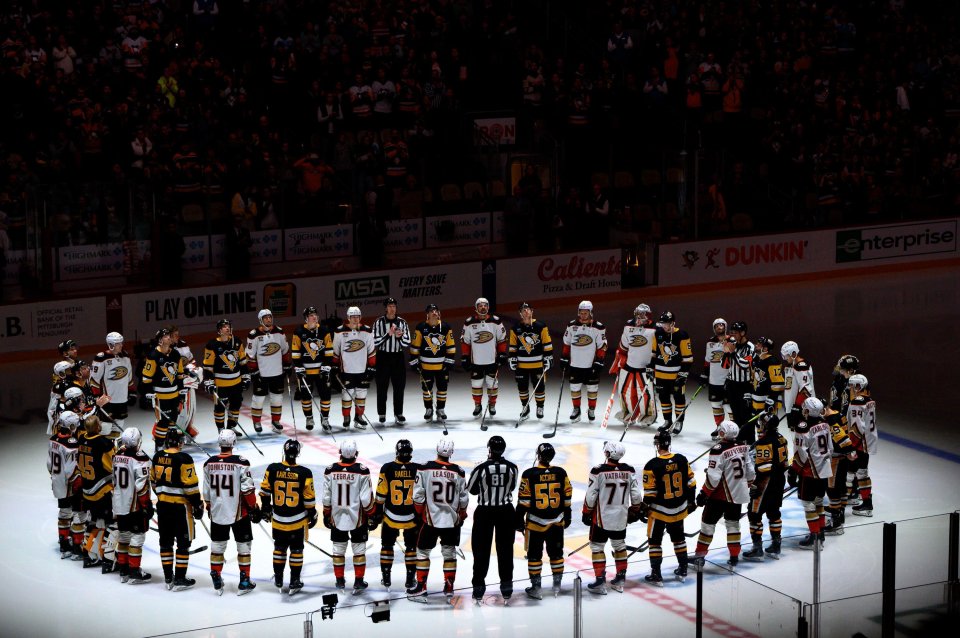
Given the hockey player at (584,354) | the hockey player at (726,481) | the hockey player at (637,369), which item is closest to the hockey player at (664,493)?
the hockey player at (726,481)

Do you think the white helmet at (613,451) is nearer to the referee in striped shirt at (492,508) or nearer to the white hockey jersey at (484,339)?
the referee in striped shirt at (492,508)

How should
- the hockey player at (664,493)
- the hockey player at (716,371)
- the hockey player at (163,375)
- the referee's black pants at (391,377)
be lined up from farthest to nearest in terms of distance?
the referee's black pants at (391,377) → the hockey player at (716,371) → the hockey player at (163,375) → the hockey player at (664,493)

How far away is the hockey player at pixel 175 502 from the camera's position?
485 inches

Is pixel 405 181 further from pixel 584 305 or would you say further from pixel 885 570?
pixel 885 570

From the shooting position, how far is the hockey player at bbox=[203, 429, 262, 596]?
12.3 metres

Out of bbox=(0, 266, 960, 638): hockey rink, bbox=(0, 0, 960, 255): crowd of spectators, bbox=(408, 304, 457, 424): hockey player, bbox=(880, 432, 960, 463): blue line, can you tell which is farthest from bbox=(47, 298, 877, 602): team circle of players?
bbox=(0, 0, 960, 255): crowd of spectators

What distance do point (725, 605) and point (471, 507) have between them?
4.82 metres

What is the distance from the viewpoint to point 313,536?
14.2 m

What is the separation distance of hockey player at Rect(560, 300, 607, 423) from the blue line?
3.66 meters

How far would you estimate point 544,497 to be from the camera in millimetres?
12164

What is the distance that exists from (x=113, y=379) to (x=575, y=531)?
6.18 meters

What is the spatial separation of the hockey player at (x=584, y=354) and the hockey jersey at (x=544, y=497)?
19.7 feet

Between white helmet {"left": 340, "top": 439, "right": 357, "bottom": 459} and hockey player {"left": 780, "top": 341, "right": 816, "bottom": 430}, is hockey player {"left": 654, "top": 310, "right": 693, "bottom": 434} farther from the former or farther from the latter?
white helmet {"left": 340, "top": 439, "right": 357, "bottom": 459}

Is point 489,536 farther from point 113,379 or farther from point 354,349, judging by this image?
point 113,379
